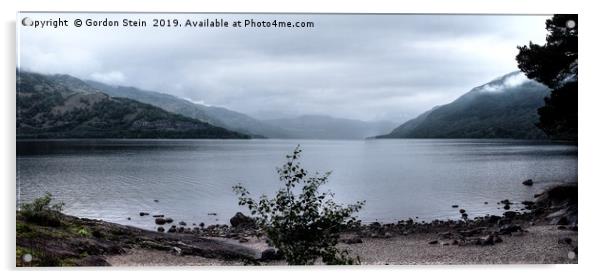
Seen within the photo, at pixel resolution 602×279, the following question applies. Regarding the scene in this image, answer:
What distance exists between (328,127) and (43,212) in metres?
5.71

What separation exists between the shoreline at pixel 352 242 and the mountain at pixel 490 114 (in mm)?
1766

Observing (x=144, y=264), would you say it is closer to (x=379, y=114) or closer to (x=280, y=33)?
(x=280, y=33)

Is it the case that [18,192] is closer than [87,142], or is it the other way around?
[18,192]

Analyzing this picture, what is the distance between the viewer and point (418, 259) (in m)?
9.35

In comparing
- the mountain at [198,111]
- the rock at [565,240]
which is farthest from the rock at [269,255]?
the rock at [565,240]

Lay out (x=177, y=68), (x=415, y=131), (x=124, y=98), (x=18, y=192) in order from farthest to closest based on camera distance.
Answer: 1. (x=415, y=131)
2. (x=124, y=98)
3. (x=177, y=68)
4. (x=18, y=192)

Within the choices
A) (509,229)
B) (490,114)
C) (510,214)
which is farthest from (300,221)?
(490,114)

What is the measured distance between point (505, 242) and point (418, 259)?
6.43 feet

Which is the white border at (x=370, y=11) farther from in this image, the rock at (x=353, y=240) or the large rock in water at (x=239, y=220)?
the large rock in water at (x=239, y=220)

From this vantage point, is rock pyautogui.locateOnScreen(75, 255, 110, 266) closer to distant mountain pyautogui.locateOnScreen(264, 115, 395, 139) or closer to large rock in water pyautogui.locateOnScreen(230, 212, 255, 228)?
large rock in water pyautogui.locateOnScreen(230, 212, 255, 228)

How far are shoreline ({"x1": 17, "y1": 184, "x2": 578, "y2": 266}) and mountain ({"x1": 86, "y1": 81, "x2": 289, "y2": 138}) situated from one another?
6.82ft

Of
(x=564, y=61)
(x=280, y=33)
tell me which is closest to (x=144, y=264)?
(x=280, y=33)

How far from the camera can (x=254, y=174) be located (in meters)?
11.5

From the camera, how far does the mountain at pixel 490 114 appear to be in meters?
10.4
